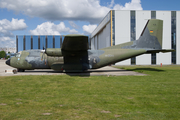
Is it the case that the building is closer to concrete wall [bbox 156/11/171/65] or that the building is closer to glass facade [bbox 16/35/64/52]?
concrete wall [bbox 156/11/171/65]

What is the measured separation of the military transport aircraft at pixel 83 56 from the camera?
15.9 meters

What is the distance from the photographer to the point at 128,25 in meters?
36.3

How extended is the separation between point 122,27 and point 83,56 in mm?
23377

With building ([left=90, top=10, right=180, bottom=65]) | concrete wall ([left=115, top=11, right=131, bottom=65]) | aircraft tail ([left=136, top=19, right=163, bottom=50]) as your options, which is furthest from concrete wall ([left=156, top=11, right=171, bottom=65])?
aircraft tail ([left=136, top=19, right=163, bottom=50])

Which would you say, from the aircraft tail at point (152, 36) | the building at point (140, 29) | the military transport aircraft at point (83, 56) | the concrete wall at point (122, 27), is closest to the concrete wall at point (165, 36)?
the building at point (140, 29)

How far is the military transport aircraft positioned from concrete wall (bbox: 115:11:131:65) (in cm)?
1854

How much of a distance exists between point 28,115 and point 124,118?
2.85m

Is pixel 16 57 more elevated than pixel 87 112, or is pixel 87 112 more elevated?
pixel 16 57

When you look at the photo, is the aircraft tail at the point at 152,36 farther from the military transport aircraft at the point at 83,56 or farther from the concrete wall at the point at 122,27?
the concrete wall at the point at 122,27

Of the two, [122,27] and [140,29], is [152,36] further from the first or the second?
[140,29]

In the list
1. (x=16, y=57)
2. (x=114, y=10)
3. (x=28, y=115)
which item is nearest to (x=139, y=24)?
(x=114, y=10)

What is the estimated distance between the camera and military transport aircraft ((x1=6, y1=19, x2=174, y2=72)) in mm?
15852

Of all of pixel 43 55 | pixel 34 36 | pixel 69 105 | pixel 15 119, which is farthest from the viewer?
pixel 34 36

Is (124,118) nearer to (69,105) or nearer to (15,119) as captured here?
(69,105)
